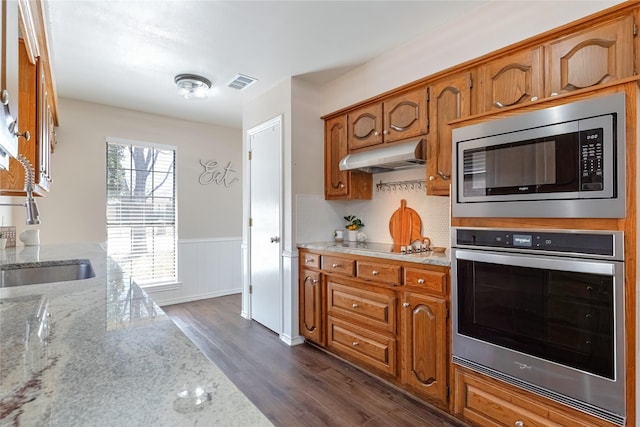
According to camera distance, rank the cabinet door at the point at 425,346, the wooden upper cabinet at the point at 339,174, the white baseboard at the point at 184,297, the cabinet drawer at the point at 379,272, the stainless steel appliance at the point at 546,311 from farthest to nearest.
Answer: the white baseboard at the point at 184,297 < the wooden upper cabinet at the point at 339,174 < the cabinet drawer at the point at 379,272 < the cabinet door at the point at 425,346 < the stainless steel appliance at the point at 546,311

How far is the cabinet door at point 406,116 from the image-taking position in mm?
2357

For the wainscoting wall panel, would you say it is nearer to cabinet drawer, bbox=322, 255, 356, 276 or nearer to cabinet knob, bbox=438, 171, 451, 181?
cabinet drawer, bbox=322, 255, 356, 276

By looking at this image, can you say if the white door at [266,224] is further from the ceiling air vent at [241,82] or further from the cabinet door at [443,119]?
the cabinet door at [443,119]

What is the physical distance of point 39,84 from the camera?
176cm

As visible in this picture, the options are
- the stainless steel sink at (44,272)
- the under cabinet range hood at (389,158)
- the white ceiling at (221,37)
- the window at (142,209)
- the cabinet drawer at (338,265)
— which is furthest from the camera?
the window at (142,209)

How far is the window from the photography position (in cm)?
400

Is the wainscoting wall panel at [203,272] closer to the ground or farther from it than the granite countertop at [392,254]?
closer to the ground

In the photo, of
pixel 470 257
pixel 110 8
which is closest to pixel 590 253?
pixel 470 257

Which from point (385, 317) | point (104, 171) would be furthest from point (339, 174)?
point (104, 171)

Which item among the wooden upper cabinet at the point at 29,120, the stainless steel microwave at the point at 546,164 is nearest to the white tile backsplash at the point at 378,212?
the stainless steel microwave at the point at 546,164

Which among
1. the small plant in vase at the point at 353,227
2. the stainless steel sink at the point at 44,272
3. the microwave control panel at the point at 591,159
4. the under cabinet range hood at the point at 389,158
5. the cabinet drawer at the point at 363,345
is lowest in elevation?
the cabinet drawer at the point at 363,345

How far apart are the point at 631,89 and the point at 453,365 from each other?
1576mm

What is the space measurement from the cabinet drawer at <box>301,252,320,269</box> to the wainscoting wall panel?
7.16ft

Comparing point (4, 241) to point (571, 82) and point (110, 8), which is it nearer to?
point (110, 8)
